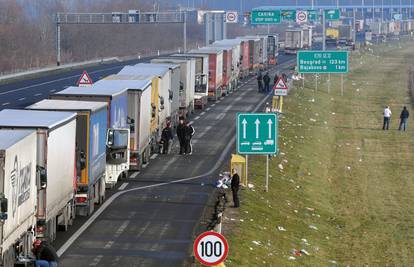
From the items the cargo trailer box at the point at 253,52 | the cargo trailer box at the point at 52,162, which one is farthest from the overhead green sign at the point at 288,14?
the cargo trailer box at the point at 52,162

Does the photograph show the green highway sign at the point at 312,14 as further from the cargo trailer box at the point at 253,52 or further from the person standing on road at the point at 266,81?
the person standing on road at the point at 266,81

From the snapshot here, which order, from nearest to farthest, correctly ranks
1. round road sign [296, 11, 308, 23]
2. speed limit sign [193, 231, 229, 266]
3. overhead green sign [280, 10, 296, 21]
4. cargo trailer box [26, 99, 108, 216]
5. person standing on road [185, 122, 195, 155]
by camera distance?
speed limit sign [193, 231, 229, 266] < cargo trailer box [26, 99, 108, 216] < person standing on road [185, 122, 195, 155] < overhead green sign [280, 10, 296, 21] < round road sign [296, 11, 308, 23]

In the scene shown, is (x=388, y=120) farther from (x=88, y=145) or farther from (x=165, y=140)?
(x=88, y=145)


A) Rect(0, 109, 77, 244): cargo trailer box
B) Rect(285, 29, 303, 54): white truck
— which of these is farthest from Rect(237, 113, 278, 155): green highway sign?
Rect(285, 29, 303, 54): white truck

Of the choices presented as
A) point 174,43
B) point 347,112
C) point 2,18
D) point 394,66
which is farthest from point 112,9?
point 347,112

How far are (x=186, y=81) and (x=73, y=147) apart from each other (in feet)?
95.9

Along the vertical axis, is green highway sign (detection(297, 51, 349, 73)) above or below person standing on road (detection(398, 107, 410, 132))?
above

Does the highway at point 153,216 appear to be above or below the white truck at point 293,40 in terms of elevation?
below

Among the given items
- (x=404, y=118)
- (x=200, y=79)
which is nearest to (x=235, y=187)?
(x=404, y=118)

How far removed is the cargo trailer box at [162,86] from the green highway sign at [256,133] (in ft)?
39.6

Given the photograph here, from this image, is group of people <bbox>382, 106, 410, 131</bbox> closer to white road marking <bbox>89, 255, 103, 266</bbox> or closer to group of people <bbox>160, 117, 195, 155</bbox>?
group of people <bbox>160, 117, 195, 155</bbox>

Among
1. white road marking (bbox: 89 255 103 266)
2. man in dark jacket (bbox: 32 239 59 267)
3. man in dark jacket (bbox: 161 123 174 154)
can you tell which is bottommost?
white road marking (bbox: 89 255 103 266)

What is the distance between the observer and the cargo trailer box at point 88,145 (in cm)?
2988

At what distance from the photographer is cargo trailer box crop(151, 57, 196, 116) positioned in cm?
5703
